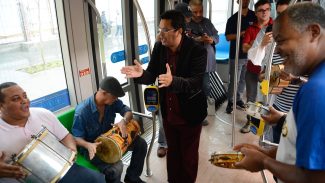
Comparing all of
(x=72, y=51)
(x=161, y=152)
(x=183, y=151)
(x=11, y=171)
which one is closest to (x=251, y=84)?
(x=161, y=152)

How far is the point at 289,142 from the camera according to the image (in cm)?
99

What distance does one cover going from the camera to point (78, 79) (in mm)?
2543

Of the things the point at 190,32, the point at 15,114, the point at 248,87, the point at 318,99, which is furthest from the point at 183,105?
the point at 248,87

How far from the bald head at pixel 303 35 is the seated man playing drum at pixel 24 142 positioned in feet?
4.45

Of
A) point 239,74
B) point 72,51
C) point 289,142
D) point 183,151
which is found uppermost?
point 72,51

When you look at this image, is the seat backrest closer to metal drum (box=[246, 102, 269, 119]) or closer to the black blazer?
the black blazer

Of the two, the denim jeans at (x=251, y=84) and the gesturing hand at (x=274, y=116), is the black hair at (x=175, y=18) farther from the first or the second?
the denim jeans at (x=251, y=84)

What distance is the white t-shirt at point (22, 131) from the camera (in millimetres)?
1692

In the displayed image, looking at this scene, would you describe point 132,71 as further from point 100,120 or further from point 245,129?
point 245,129

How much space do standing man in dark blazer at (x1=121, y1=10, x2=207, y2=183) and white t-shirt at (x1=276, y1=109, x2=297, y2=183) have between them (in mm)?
884

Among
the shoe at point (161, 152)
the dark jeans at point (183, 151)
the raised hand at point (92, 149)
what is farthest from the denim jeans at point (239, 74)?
the raised hand at point (92, 149)

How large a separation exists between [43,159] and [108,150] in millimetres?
634

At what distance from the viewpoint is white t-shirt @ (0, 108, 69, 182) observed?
169cm

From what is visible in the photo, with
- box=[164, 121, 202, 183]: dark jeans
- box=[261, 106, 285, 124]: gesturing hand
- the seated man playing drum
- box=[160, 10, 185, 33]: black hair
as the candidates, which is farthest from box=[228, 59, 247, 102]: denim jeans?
the seated man playing drum
